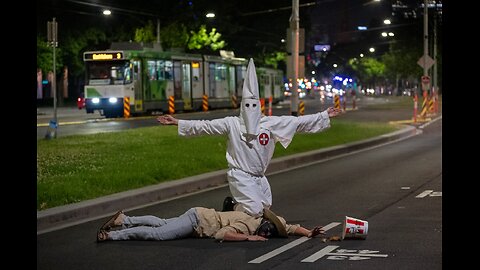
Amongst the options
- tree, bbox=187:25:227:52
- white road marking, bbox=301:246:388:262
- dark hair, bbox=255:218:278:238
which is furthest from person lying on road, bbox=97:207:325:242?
tree, bbox=187:25:227:52

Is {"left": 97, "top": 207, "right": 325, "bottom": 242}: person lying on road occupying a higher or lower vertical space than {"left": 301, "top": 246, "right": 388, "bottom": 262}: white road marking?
higher

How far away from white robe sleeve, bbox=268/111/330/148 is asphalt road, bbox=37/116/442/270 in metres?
1.20

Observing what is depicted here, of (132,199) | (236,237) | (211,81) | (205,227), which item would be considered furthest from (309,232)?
(211,81)

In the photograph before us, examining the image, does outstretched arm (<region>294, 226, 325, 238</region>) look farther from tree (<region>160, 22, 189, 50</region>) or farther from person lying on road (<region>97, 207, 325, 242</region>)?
tree (<region>160, 22, 189, 50</region>)

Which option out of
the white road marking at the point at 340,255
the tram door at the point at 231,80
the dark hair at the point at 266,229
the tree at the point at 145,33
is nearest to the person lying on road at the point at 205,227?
the dark hair at the point at 266,229

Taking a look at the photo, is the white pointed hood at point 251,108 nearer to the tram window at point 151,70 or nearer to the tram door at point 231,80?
the tram window at point 151,70

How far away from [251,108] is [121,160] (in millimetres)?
7868

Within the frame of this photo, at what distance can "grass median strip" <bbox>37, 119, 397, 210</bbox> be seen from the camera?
44.9 ft

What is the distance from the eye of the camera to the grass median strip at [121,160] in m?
13.7

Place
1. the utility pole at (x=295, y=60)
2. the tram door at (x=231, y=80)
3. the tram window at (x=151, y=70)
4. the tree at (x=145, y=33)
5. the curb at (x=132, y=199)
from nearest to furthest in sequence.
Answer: the curb at (x=132, y=199) < the utility pole at (x=295, y=60) < the tram window at (x=151, y=70) < the tram door at (x=231, y=80) < the tree at (x=145, y=33)

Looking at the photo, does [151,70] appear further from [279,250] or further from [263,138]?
[279,250]

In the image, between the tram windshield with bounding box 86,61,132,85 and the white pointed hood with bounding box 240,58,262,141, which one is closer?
the white pointed hood with bounding box 240,58,262,141
